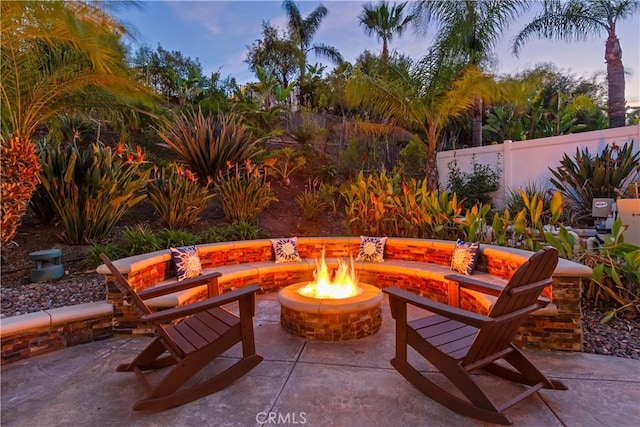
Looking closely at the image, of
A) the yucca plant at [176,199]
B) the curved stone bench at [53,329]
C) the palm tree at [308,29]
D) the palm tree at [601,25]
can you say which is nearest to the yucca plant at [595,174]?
the palm tree at [601,25]

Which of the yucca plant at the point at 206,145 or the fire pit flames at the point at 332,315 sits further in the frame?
the yucca plant at the point at 206,145

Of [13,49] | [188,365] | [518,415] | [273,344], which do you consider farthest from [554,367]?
[13,49]

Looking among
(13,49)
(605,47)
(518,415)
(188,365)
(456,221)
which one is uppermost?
(605,47)

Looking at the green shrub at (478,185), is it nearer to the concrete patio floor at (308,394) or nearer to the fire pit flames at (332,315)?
the fire pit flames at (332,315)

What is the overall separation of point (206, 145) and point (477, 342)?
250 inches

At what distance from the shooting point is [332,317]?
10.8 feet

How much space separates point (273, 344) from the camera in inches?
128

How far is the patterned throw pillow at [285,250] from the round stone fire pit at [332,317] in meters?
1.63

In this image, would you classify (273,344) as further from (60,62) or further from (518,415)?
(60,62)

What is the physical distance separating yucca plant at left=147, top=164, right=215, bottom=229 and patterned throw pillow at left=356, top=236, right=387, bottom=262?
303 cm

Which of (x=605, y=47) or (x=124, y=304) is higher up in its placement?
(x=605, y=47)

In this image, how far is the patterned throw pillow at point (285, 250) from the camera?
5102 millimetres

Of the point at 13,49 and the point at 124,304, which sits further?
the point at 13,49

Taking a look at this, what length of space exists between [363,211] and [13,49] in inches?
206
